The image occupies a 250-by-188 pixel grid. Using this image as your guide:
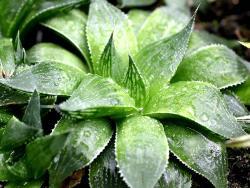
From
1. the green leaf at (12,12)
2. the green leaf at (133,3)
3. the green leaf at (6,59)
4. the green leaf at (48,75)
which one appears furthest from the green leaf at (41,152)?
the green leaf at (133,3)

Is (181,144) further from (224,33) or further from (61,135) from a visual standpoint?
(224,33)

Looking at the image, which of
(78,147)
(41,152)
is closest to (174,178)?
(78,147)

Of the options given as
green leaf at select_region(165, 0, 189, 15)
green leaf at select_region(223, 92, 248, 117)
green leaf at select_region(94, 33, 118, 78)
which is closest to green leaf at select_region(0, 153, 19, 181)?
green leaf at select_region(94, 33, 118, 78)

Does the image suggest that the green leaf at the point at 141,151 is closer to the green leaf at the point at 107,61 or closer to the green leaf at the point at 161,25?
the green leaf at the point at 107,61

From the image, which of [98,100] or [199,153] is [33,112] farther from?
[199,153]

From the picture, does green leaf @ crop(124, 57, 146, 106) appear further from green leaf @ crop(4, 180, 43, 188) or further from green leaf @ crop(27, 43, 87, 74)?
green leaf @ crop(4, 180, 43, 188)

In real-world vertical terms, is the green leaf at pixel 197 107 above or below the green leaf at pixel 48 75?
below
